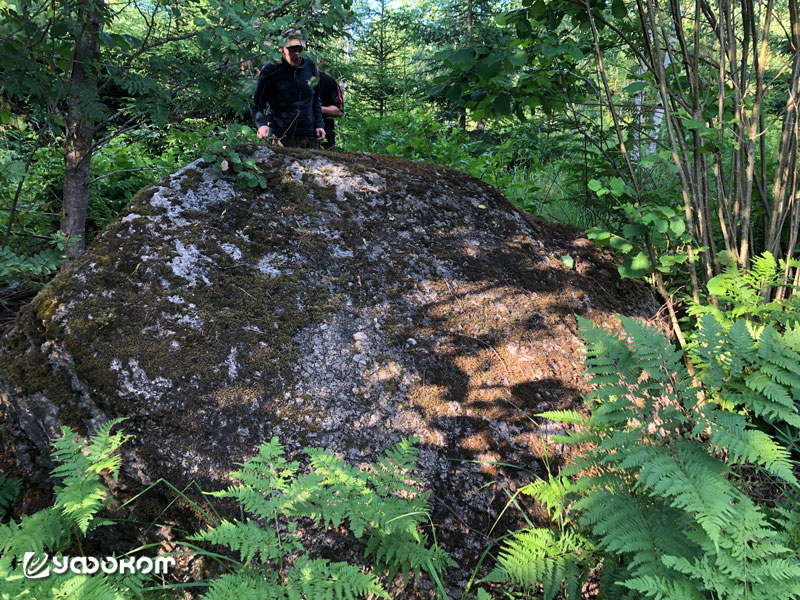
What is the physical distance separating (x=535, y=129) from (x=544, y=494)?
16.6 ft

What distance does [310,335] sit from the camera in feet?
8.18

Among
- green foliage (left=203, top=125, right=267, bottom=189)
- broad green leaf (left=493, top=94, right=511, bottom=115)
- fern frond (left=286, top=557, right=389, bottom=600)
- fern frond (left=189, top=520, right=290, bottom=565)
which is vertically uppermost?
broad green leaf (left=493, top=94, right=511, bottom=115)

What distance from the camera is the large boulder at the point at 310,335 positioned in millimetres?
2117

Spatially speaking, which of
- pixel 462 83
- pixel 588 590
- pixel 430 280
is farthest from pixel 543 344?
pixel 462 83

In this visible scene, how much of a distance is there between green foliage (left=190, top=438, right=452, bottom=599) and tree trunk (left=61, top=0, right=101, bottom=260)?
6.79 feet

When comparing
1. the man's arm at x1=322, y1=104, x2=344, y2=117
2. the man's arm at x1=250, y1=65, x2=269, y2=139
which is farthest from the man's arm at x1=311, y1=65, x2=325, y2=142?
the man's arm at x1=250, y1=65, x2=269, y2=139

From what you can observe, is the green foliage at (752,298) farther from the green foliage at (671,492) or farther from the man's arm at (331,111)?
the man's arm at (331,111)

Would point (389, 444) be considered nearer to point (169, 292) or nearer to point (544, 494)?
point (544, 494)

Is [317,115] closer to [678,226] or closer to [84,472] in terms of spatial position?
[678,226]

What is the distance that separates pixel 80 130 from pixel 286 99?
7.29 ft

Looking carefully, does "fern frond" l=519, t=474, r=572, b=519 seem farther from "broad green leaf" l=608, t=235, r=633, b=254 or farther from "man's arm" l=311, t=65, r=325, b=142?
"man's arm" l=311, t=65, r=325, b=142

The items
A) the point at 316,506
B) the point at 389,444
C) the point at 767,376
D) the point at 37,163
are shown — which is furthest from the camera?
the point at 37,163

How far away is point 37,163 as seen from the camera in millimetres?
4672

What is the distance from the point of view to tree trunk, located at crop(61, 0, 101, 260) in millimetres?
2822
